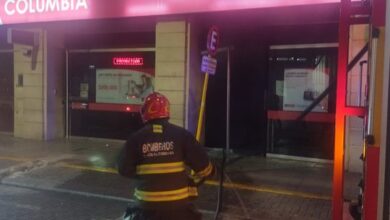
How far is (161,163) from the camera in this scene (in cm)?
375

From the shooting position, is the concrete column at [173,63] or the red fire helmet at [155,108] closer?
the red fire helmet at [155,108]

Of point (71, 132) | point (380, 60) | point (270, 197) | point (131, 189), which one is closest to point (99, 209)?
point (131, 189)

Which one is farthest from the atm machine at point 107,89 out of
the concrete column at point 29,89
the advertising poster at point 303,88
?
the advertising poster at point 303,88

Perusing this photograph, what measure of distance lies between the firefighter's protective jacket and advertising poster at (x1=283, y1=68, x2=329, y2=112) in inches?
288

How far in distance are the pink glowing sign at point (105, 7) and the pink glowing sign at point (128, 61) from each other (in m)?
1.59

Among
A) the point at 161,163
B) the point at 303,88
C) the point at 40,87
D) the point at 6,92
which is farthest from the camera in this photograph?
the point at 6,92

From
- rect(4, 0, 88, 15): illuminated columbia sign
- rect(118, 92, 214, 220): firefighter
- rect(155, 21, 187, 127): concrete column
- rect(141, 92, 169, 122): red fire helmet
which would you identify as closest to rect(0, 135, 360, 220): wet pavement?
rect(155, 21, 187, 127): concrete column

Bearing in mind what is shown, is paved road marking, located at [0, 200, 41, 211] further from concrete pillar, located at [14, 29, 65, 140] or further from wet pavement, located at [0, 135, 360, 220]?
concrete pillar, located at [14, 29, 65, 140]

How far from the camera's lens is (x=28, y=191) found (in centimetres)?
856

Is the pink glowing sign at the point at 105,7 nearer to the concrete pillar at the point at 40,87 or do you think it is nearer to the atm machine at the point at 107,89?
the concrete pillar at the point at 40,87

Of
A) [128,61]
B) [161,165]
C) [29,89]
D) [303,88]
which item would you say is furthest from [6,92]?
[161,165]

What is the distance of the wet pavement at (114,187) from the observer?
283 inches

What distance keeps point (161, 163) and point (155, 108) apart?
1.39ft

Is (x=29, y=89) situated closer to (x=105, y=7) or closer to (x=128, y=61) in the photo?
(x=128, y=61)
